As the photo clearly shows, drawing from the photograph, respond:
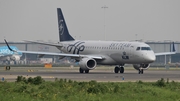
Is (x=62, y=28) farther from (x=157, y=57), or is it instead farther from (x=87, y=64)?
(x=157, y=57)

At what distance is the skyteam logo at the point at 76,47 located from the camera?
75.9 metres

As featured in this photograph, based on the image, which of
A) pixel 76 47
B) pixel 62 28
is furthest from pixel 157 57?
pixel 76 47

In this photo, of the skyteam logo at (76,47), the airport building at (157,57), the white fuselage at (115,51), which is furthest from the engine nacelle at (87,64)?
the airport building at (157,57)

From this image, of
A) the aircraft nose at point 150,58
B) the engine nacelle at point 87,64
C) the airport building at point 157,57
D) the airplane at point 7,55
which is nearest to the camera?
the aircraft nose at point 150,58

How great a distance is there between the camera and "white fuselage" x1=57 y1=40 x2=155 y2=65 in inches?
2677

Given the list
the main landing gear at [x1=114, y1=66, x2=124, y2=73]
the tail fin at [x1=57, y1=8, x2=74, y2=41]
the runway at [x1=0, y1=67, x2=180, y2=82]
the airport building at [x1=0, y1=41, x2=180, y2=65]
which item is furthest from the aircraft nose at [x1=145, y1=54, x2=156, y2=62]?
the airport building at [x1=0, y1=41, x2=180, y2=65]

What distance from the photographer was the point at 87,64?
69625 millimetres

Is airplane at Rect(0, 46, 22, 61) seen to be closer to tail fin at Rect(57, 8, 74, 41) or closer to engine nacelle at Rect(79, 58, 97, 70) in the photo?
tail fin at Rect(57, 8, 74, 41)

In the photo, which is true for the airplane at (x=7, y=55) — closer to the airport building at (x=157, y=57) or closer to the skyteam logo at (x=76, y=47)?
the airport building at (x=157, y=57)

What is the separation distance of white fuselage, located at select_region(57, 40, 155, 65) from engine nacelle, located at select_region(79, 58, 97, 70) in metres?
2.53

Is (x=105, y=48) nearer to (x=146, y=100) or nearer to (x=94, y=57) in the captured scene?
(x=94, y=57)

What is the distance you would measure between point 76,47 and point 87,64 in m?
7.37

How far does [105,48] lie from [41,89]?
40.1 meters

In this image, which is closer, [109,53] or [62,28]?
[109,53]
